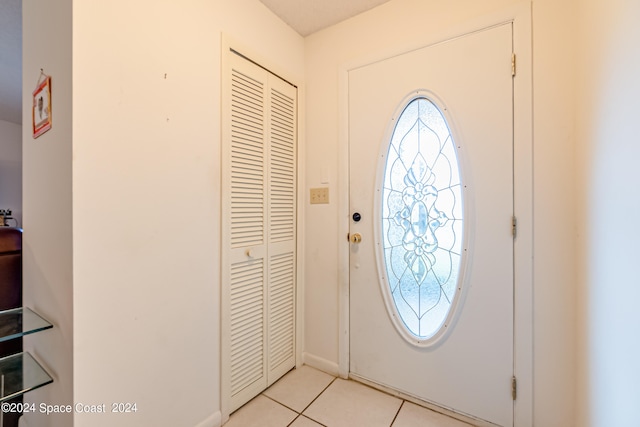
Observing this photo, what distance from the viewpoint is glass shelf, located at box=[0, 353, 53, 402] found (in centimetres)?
92

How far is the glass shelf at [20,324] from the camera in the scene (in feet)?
3.09

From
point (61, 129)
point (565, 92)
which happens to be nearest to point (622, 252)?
point (565, 92)

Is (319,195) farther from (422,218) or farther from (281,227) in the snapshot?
(422,218)

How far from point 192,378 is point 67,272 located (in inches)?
28.3

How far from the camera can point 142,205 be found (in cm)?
108

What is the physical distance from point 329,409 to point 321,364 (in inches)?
15.1

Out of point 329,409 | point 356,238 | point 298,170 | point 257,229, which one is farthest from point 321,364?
point 298,170

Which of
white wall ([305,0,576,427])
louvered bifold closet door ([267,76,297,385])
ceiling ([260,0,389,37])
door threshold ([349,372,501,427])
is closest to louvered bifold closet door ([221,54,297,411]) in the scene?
louvered bifold closet door ([267,76,297,385])

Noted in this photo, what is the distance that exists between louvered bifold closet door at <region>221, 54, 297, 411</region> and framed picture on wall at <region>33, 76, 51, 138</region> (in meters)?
0.67

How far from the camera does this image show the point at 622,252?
0.81 m

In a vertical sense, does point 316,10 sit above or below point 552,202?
above

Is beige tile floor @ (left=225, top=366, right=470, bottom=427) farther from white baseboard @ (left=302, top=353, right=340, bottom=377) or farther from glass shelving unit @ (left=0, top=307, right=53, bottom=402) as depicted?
glass shelving unit @ (left=0, top=307, right=53, bottom=402)

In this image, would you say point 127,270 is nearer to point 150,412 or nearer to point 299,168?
point 150,412

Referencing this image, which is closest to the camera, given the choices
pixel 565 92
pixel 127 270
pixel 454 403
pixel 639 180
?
pixel 639 180
